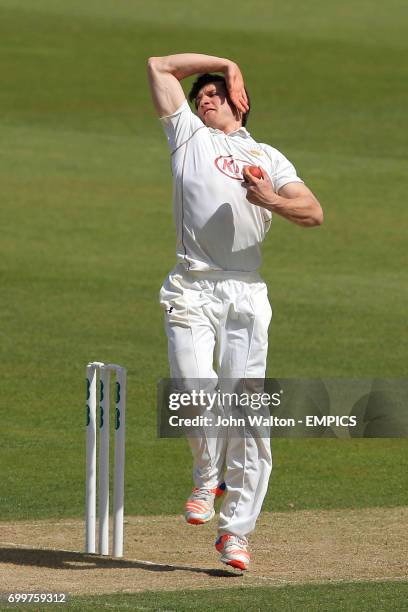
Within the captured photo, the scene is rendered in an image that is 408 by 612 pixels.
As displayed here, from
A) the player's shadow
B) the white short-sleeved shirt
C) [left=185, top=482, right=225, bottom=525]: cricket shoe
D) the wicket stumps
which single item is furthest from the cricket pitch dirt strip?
the white short-sleeved shirt

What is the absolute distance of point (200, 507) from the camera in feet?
25.8

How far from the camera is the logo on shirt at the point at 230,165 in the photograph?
7848 mm

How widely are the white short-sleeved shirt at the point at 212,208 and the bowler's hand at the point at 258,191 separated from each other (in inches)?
8.9

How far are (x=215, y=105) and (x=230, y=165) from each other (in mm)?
411

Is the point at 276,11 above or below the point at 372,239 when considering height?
above

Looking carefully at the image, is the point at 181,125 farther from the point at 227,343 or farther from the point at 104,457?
the point at 104,457

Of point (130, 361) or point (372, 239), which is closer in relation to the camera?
point (130, 361)

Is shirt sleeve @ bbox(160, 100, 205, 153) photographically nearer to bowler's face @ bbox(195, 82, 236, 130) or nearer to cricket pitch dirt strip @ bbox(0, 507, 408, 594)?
bowler's face @ bbox(195, 82, 236, 130)

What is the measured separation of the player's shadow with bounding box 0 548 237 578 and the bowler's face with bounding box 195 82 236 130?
229cm

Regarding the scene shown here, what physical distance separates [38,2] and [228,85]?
37.2 m

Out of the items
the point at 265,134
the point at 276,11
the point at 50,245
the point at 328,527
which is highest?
the point at 276,11

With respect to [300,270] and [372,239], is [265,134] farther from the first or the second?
[300,270]

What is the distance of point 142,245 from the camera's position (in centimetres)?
2120

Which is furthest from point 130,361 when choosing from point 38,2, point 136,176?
point 38,2
